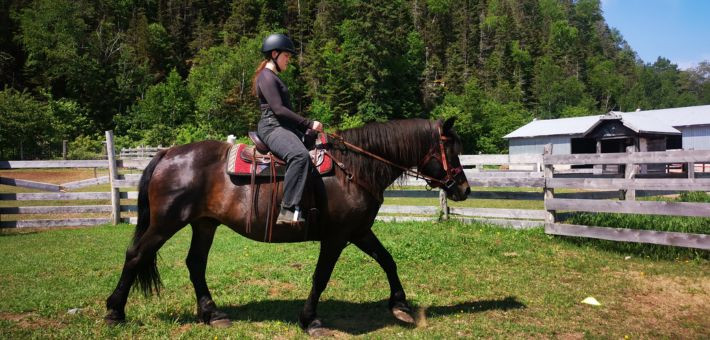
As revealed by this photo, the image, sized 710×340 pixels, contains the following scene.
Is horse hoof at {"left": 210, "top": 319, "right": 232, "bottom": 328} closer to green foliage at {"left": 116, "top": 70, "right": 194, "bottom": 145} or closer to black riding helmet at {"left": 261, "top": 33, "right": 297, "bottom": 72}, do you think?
black riding helmet at {"left": 261, "top": 33, "right": 297, "bottom": 72}

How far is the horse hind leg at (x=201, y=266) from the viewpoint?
5.53m

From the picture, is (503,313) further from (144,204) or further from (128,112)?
(128,112)

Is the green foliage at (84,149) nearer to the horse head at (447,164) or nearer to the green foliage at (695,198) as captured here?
the green foliage at (695,198)

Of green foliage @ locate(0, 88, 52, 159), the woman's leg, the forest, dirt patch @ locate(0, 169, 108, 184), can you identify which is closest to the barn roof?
the forest

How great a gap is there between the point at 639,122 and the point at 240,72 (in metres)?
48.7

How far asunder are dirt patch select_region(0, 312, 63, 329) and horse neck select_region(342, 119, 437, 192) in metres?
3.87

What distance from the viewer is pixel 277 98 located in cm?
506

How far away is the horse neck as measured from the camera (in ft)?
17.6

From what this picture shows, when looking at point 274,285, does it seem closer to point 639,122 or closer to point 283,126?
point 283,126

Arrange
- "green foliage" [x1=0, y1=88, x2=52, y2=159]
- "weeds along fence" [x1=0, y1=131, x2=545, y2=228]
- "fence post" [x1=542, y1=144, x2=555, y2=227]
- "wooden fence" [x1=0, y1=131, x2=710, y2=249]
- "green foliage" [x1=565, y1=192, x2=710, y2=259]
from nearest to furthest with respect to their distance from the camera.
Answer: "wooden fence" [x1=0, y1=131, x2=710, y2=249], "green foliage" [x1=565, y1=192, x2=710, y2=259], "fence post" [x1=542, y1=144, x2=555, y2=227], "weeds along fence" [x1=0, y1=131, x2=545, y2=228], "green foliage" [x1=0, y1=88, x2=52, y2=159]

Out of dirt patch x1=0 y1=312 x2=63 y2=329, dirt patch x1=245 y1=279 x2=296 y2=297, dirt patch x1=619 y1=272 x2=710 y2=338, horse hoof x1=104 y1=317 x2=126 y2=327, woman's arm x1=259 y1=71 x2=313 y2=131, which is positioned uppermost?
woman's arm x1=259 y1=71 x2=313 y2=131

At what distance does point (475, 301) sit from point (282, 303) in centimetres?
257

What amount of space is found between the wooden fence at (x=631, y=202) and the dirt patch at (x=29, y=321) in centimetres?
890

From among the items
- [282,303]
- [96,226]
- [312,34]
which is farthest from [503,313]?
[312,34]
